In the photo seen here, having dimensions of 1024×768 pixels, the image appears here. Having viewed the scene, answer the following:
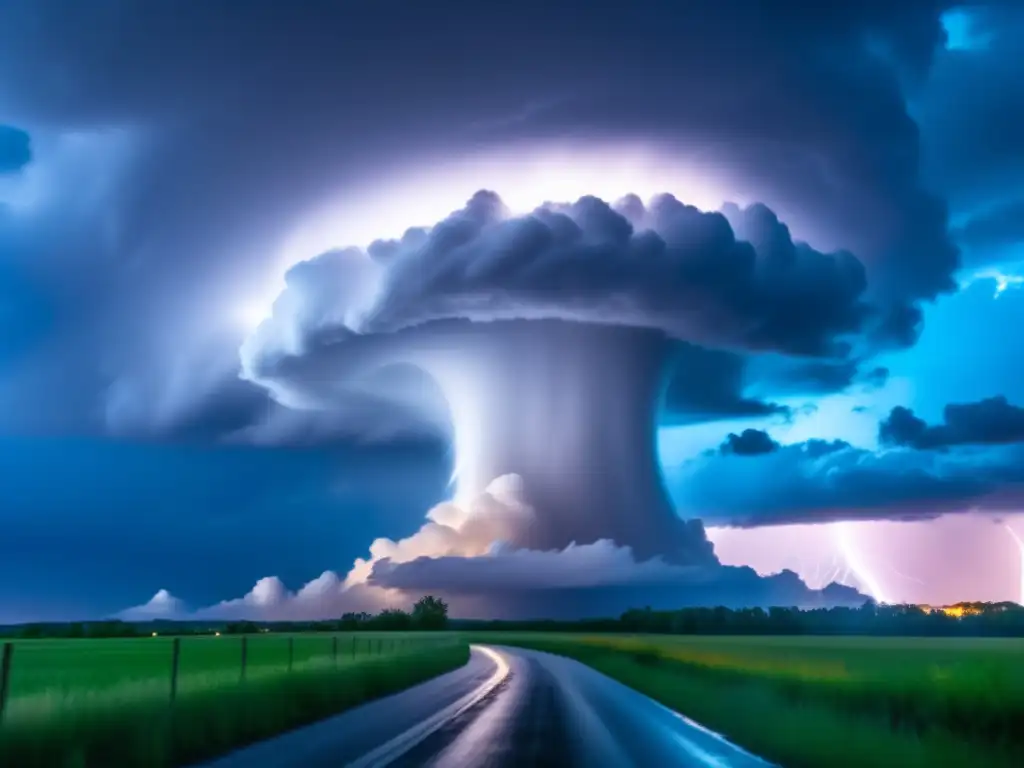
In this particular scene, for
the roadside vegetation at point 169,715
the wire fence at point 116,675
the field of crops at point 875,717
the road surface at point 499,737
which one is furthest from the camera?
the wire fence at point 116,675

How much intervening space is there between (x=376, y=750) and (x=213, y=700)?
5.62m

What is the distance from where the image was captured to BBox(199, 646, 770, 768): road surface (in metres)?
15.4

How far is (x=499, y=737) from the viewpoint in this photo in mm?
18469

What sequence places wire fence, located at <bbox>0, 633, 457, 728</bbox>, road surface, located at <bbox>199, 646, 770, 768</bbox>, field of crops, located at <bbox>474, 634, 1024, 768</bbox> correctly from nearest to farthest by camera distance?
road surface, located at <bbox>199, 646, 770, 768</bbox> < field of crops, located at <bbox>474, 634, 1024, 768</bbox> < wire fence, located at <bbox>0, 633, 457, 728</bbox>

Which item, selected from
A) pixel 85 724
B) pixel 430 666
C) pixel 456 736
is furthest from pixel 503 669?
pixel 85 724

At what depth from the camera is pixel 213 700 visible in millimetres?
20562

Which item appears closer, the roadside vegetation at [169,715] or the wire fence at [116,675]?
the roadside vegetation at [169,715]

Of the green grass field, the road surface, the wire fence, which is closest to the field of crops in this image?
the road surface

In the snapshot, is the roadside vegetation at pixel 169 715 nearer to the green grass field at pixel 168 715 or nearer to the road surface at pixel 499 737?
the green grass field at pixel 168 715

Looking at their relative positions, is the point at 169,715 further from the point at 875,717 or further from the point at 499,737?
the point at 875,717

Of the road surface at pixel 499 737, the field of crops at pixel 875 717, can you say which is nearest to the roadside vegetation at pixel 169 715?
the road surface at pixel 499 737

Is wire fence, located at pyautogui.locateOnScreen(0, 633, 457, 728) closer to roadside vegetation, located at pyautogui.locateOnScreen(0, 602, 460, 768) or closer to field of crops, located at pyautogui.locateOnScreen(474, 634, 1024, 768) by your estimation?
roadside vegetation, located at pyautogui.locateOnScreen(0, 602, 460, 768)

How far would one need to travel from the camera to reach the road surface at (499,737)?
15398 mm

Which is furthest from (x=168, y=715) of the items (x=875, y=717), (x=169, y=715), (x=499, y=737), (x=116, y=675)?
(x=116, y=675)
